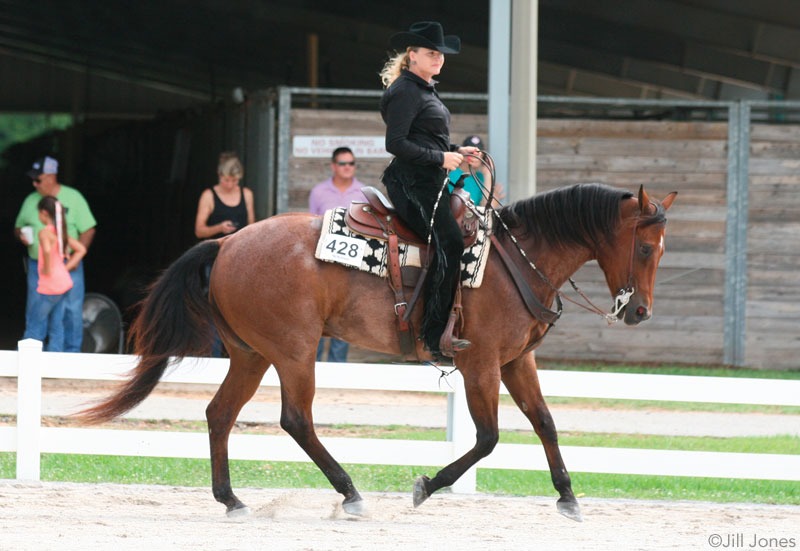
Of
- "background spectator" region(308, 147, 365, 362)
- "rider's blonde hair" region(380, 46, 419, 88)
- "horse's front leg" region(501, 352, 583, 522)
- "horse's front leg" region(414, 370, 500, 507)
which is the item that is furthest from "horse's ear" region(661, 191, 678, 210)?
"background spectator" region(308, 147, 365, 362)

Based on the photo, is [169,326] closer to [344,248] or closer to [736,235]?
[344,248]

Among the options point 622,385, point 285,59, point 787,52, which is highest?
point 285,59

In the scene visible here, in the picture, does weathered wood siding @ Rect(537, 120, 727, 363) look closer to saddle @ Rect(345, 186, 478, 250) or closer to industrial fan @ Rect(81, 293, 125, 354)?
industrial fan @ Rect(81, 293, 125, 354)

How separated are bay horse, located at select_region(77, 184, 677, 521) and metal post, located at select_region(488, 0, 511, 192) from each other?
13.1 feet

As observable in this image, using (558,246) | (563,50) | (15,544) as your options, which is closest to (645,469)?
(558,246)

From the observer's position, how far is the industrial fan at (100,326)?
39.0 feet

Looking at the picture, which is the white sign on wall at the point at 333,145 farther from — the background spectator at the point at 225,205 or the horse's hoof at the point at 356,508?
the horse's hoof at the point at 356,508

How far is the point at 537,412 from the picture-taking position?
6211mm

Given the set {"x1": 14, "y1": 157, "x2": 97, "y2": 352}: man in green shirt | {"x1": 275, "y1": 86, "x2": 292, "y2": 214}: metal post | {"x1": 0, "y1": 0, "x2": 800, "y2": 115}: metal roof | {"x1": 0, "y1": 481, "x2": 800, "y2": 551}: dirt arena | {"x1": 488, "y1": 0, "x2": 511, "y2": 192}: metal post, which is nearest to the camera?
{"x1": 0, "y1": 481, "x2": 800, "y2": 551}: dirt arena

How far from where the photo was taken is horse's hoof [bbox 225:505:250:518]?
20.1 feet

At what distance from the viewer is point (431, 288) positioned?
5961 mm

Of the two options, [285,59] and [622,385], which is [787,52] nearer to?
[622,385]

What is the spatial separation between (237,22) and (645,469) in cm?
1472

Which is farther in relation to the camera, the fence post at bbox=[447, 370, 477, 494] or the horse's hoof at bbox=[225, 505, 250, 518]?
the fence post at bbox=[447, 370, 477, 494]
